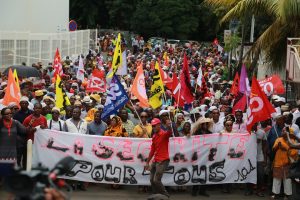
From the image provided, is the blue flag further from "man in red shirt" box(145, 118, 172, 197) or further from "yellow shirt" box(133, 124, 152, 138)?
"man in red shirt" box(145, 118, 172, 197)

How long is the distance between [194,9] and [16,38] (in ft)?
102

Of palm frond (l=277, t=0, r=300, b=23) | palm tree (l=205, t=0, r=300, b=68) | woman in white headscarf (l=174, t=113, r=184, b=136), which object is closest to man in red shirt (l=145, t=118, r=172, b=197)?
woman in white headscarf (l=174, t=113, r=184, b=136)

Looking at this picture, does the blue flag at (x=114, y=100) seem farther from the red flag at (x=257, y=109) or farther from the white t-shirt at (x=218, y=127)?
the red flag at (x=257, y=109)

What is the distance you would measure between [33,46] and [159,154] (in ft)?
73.1

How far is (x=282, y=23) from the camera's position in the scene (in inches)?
774

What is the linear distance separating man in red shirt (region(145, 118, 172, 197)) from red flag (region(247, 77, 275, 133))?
1860mm

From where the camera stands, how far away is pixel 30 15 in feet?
133

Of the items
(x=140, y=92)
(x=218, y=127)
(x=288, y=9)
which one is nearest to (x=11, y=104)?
(x=140, y=92)

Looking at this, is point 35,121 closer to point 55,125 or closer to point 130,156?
point 55,125

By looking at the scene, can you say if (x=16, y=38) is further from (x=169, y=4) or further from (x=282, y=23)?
(x=169, y=4)

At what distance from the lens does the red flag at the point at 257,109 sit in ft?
41.2

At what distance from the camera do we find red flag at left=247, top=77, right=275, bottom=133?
494 inches

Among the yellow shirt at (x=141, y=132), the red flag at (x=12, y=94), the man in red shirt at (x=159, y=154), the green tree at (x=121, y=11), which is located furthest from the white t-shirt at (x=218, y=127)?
the green tree at (x=121, y=11)

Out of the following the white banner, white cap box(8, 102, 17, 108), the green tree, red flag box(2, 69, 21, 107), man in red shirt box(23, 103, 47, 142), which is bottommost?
the white banner
